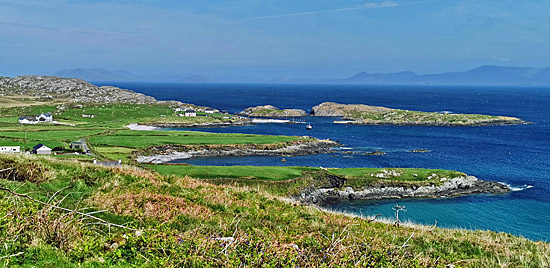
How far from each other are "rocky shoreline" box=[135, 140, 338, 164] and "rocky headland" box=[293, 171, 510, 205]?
36501 mm

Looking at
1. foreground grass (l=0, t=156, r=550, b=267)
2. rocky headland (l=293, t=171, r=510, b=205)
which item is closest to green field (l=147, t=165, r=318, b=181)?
rocky headland (l=293, t=171, r=510, b=205)

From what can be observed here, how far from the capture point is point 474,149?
108938 mm

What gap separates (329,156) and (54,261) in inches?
3627

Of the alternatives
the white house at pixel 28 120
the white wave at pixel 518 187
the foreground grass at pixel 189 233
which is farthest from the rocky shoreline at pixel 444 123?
the foreground grass at pixel 189 233

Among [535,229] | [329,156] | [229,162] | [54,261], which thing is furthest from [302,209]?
[329,156]

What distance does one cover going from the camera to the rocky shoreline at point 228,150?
3627 inches

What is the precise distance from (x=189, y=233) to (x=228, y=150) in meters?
88.9

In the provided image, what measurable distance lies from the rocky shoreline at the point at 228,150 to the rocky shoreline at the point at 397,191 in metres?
38.3

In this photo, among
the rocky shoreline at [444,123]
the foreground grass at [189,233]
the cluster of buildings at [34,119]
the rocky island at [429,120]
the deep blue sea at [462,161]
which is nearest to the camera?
the foreground grass at [189,233]

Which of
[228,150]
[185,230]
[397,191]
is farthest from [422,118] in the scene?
[185,230]

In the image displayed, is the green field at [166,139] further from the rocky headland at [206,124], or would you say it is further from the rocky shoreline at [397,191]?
the rocky shoreline at [397,191]

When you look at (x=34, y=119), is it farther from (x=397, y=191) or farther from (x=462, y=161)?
(x=462, y=161)

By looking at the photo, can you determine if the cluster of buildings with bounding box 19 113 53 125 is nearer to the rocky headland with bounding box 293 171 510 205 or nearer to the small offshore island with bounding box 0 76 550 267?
the rocky headland with bounding box 293 171 510 205

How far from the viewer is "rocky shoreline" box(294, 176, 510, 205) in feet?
200
